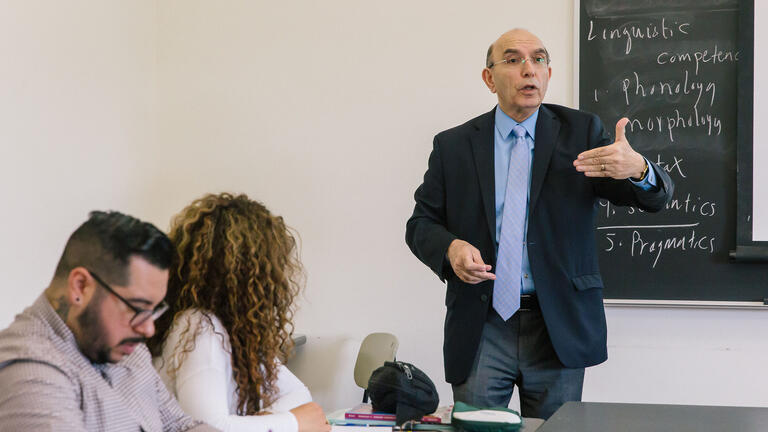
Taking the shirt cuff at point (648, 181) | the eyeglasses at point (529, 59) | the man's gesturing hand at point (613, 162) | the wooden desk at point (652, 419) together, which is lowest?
the wooden desk at point (652, 419)

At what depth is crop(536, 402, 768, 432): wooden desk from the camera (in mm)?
1523

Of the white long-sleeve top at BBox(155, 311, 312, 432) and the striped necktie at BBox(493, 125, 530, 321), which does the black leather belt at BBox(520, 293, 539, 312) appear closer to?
the striped necktie at BBox(493, 125, 530, 321)

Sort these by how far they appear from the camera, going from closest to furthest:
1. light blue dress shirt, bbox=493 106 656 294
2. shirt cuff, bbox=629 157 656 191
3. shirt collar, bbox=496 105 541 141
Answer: shirt cuff, bbox=629 157 656 191 → light blue dress shirt, bbox=493 106 656 294 → shirt collar, bbox=496 105 541 141

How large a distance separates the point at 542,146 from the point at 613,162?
1.03 feet

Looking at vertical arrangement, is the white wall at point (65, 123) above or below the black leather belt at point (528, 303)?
above

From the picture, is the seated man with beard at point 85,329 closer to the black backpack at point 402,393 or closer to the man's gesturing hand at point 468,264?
the black backpack at point 402,393

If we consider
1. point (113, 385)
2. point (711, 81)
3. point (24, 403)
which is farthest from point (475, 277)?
point (711, 81)

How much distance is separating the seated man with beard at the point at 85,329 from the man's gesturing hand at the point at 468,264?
97cm

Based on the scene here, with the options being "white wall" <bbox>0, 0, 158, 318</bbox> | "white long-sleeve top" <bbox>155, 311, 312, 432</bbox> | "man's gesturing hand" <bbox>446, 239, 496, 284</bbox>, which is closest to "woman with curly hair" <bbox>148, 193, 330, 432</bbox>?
"white long-sleeve top" <bbox>155, 311, 312, 432</bbox>

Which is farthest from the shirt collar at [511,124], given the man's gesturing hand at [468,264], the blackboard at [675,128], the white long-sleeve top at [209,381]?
the white long-sleeve top at [209,381]

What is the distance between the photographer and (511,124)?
8.09ft

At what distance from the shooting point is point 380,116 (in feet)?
12.2

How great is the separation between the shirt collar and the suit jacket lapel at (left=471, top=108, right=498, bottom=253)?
1.3 inches

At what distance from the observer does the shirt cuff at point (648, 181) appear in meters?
2.21
